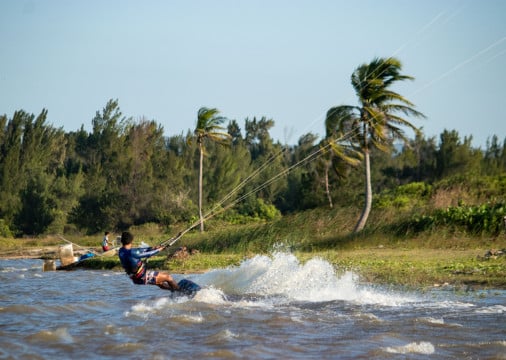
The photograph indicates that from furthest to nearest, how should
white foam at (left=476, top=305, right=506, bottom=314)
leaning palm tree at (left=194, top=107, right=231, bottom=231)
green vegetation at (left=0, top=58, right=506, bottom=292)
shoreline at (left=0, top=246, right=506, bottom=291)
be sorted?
leaning palm tree at (left=194, top=107, right=231, bottom=231)
green vegetation at (left=0, top=58, right=506, bottom=292)
shoreline at (left=0, top=246, right=506, bottom=291)
white foam at (left=476, top=305, right=506, bottom=314)

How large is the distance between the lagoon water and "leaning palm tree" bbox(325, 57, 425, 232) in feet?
38.7

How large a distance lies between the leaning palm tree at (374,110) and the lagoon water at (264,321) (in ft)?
38.7

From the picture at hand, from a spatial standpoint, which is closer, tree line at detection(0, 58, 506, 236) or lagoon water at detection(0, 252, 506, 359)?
lagoon water at detection(0, 252, 506, 359)

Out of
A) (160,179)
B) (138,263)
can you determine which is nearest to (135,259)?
(138,263)

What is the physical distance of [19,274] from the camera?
24719 mm

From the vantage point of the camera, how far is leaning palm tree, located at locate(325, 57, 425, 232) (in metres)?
26.9

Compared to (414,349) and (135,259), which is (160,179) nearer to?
(135,259)

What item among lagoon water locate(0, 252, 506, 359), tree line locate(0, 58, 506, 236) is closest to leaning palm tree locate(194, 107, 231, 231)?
tree line locate(0, 58, 506, 236)

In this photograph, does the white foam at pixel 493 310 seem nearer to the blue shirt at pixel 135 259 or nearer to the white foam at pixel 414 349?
the white foam at pixel 414 349

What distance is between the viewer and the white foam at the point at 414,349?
928 cm

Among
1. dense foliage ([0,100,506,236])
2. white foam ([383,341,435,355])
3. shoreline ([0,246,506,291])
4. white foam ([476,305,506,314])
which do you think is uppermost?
dense foliage ([0,100,506,236])

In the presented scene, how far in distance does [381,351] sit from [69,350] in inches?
189

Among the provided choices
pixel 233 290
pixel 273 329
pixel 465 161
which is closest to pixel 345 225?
pixel 233 290

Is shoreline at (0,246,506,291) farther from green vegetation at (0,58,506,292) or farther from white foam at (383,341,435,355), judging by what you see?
white foam at (383,341,435,355)
